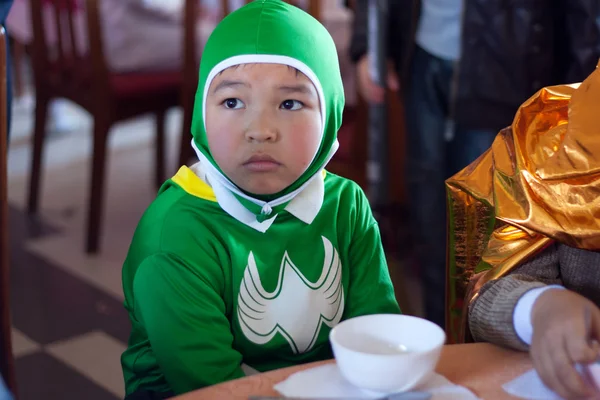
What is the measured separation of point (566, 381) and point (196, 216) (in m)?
0.52

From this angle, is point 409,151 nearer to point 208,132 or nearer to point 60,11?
point 208,132

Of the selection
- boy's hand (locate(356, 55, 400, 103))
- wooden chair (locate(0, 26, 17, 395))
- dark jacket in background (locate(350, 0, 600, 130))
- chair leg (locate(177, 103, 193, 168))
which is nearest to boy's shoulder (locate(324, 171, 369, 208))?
wooden chair (locate(0, 26, 17, 395))

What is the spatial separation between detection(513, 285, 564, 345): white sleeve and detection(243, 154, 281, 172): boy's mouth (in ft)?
1.09

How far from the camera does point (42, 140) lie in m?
3.19

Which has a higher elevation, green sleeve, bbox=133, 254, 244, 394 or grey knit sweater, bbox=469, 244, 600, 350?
grey knit sweater, bbox=469, 244, 600, 350

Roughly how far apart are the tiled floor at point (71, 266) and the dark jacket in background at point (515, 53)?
835 millimetres

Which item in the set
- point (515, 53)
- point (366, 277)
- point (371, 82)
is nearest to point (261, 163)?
point (366, 277)

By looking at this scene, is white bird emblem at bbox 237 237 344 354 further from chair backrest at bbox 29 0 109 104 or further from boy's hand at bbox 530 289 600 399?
chair backrest at bbox 29 0 109 104

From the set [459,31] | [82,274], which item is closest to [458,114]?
[459,31]

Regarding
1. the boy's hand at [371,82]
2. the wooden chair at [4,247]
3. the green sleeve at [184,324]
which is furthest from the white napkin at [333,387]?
the boy's hand at [371,82]

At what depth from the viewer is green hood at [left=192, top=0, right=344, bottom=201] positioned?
42.7 inches

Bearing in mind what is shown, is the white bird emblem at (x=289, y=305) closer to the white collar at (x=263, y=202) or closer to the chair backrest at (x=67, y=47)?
the white collar at (x=263, y=202)

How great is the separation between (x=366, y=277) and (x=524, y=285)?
280mm

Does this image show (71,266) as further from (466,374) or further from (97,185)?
(466,374)
